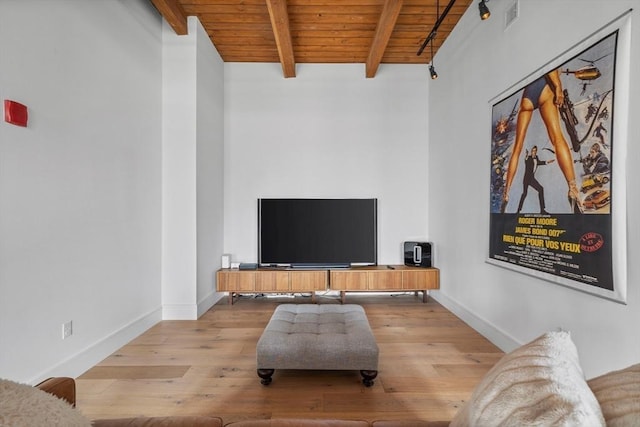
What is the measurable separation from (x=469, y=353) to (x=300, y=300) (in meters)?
2.11

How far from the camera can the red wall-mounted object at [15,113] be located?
1678 mm

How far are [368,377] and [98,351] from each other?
200cm

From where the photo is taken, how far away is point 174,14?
119 inches

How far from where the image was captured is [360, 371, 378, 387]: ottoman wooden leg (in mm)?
1994

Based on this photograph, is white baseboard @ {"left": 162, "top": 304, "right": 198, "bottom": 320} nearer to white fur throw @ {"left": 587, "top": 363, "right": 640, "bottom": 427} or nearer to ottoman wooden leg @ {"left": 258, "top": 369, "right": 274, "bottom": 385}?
ottoman wooden leg @ {"left": 258, "top": 369, "right": 274, "bottom": 385}

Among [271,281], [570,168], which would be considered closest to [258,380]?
[271,281]

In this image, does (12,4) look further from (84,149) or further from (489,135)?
(489,135)

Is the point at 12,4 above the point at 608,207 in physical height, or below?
above

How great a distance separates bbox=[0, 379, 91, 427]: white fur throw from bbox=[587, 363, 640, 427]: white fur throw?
98 cm

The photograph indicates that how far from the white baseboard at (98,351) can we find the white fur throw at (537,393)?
2356 mm

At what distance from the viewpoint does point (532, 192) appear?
7.20 feet

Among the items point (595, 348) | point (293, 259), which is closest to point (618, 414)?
point (595, 348)

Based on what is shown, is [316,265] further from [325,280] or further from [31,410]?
[31,410]

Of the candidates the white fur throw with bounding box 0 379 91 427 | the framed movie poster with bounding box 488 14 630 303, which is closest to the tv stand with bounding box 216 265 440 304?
the framed movie poster with bounding box 488 14 630 303
